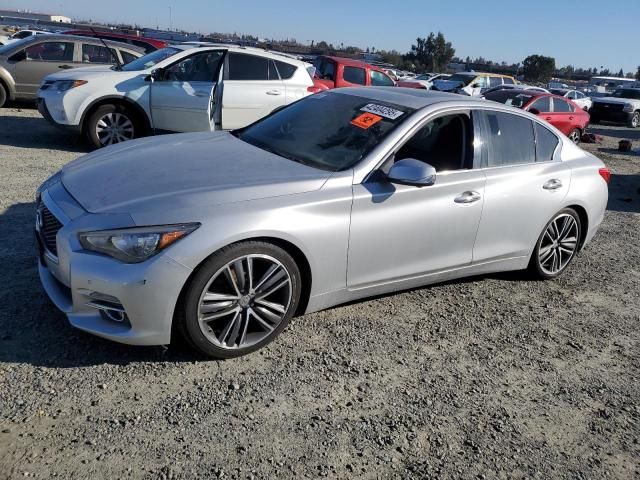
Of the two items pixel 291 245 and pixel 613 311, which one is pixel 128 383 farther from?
pixel 613 311

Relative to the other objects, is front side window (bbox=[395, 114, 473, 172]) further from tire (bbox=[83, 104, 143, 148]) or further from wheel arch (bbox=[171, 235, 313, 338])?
tire (bbox=[83, 104, 143, 148])

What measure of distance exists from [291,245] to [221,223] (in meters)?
0.48

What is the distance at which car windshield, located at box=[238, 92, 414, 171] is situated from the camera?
3.81m

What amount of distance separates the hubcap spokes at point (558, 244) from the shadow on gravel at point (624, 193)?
3668 millimetres

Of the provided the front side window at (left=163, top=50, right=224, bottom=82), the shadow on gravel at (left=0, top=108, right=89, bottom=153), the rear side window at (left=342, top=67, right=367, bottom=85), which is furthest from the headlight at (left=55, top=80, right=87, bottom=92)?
the rear side window at (left=342, top=67, right=367, bottom=85)

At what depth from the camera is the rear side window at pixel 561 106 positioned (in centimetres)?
1469

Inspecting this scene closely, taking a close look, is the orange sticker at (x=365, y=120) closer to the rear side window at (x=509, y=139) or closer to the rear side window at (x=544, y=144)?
the rear side window at (x=509, y=139)

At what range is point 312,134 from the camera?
4133 mm

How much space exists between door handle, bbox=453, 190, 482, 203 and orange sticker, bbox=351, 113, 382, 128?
2.62 ft

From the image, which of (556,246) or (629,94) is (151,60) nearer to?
(556,246)

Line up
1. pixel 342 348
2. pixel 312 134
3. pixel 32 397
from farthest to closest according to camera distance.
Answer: pixel 312 134
pixel 342 348
pixel 32 397

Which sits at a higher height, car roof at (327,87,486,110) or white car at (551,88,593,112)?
car roof at (327,87,486,110)

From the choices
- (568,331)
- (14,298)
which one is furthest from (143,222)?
(568,331)

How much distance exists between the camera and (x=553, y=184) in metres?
4.69
